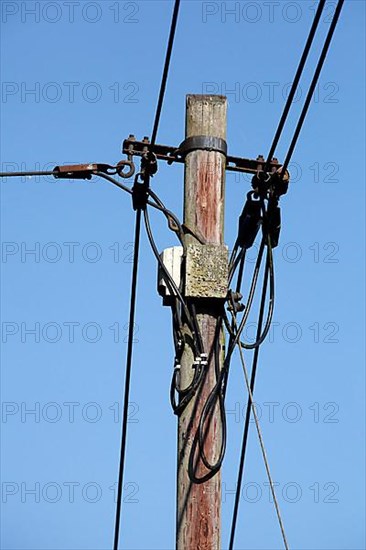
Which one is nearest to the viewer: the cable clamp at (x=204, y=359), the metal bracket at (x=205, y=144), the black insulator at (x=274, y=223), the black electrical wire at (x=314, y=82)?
the black electrical wire at (x=314, y=82)

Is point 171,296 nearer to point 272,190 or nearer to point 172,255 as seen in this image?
point 172,255

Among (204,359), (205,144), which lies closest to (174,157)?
(205,144)

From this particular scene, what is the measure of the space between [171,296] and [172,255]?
22cm

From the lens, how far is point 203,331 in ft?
20.5

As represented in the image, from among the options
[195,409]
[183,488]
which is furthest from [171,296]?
[183,488]

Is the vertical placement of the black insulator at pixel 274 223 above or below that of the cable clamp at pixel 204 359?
above

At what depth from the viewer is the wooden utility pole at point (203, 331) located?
5910 millimetres

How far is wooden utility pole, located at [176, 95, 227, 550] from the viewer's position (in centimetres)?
591

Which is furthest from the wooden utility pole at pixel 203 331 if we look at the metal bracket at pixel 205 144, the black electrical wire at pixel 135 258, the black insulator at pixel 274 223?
the black insulator at pixel 274 223

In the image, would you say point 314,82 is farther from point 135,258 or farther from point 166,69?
point 135,258

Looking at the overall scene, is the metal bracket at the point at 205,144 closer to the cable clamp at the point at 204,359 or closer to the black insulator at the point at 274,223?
the black insulator at the point at 274,223

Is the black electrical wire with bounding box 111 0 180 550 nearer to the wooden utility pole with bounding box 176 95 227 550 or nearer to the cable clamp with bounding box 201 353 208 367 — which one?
the wooden utility pole with bounding box 176 95 227 550

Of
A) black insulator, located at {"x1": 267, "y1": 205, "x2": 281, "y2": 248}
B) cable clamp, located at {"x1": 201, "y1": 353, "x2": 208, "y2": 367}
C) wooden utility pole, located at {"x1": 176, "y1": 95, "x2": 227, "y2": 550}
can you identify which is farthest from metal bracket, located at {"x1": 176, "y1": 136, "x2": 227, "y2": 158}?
cable clamp, located at {"x1": 201, "y1": 353, "x2": 208, "y2": 367}

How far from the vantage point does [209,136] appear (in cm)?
649
